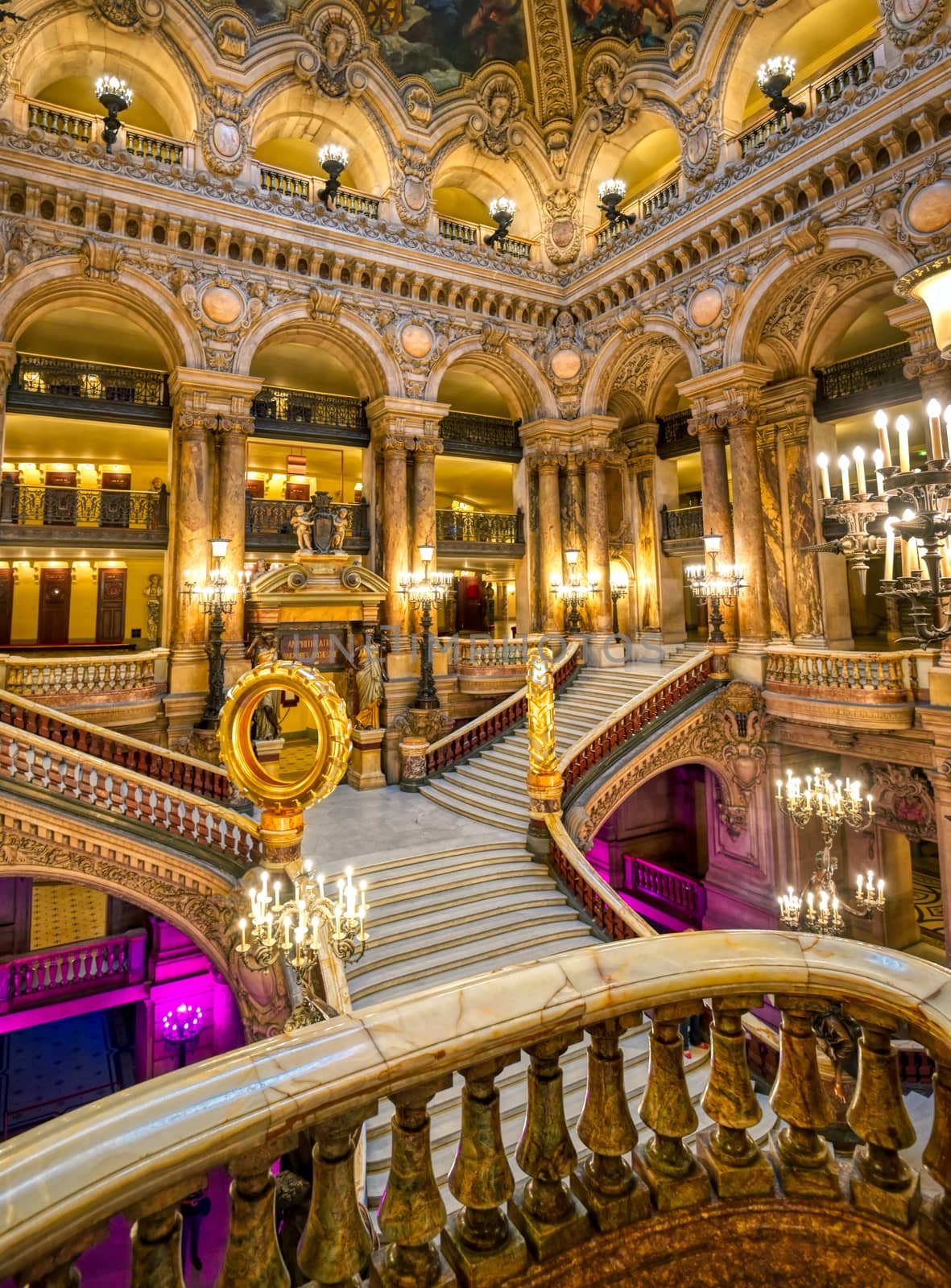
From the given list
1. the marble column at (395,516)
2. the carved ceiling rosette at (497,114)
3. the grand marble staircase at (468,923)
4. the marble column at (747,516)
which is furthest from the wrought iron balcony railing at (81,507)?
the marble column at (747,516)

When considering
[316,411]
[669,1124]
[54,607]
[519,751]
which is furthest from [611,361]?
[669,1124]

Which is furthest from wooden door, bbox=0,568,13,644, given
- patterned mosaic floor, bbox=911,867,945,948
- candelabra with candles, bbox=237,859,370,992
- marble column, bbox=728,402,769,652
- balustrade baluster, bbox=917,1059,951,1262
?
patterned mosaic floor, bbox=911,867,945,948

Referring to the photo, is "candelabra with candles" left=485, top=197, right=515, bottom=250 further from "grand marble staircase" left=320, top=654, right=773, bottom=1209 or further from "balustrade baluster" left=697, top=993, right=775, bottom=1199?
"balustrade baluster" left=697, top=993, right=775, bottom=1199

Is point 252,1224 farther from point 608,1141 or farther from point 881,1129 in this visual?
point 881,1129

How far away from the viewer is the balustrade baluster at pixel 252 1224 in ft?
4.85

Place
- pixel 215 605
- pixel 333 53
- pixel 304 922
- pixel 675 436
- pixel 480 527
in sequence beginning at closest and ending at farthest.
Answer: pixel 304 922, pixel 215 605, pixel 333 53, pixel 480 527, pixel 675 436

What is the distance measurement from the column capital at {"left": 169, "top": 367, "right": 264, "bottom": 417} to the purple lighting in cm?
1222

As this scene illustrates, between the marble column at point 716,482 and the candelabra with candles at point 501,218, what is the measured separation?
24.0 feet

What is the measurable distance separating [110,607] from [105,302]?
31.1ft

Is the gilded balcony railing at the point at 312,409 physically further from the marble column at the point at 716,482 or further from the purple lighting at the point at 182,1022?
the purple lighting at the point at 182,1022

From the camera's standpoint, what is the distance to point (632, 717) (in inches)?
504

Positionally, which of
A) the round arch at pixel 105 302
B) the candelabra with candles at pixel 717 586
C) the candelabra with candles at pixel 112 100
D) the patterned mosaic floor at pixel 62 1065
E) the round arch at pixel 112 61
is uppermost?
the round arch at pixel 112 61

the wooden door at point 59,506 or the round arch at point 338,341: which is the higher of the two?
the round arch at point 338,341

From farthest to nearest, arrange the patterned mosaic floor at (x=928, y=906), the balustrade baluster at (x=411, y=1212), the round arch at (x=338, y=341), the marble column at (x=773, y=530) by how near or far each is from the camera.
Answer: the marble column at (x=773, y=530), the round arch at (x=338, y=341), the patterned mosaic floor at (x=928, y=906), the balustrade baluster at (x=411, y=1212)
